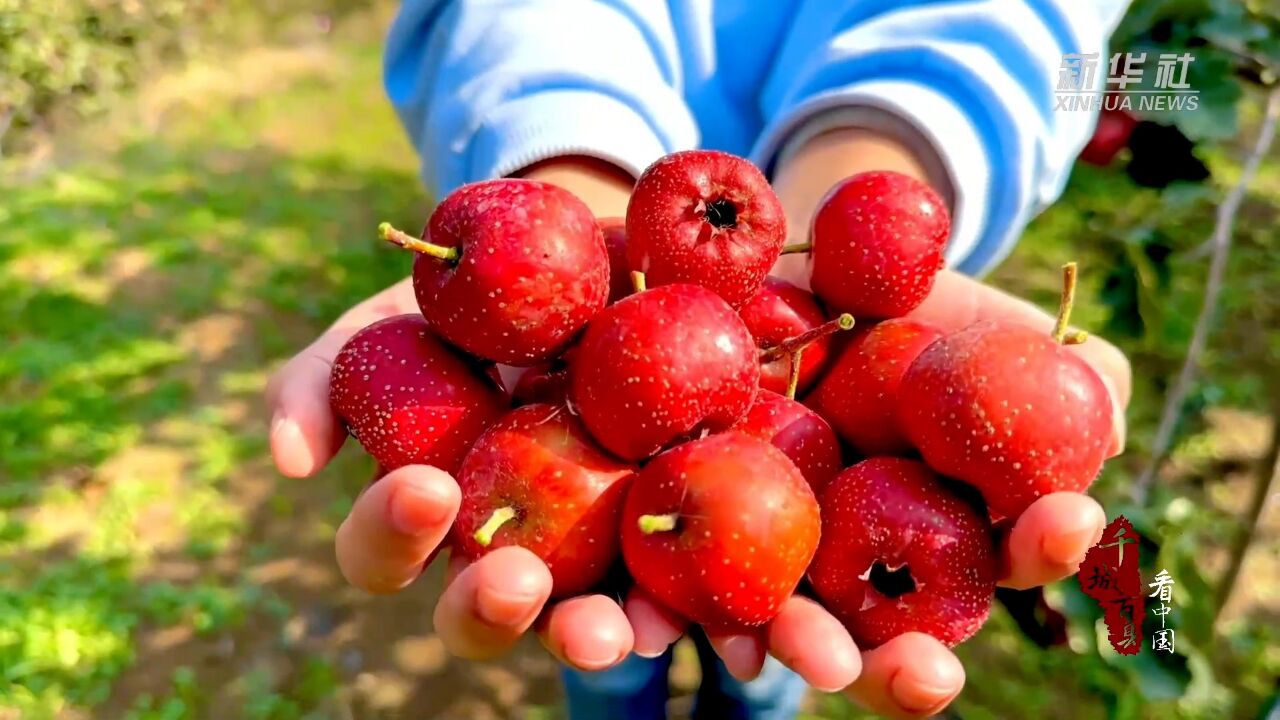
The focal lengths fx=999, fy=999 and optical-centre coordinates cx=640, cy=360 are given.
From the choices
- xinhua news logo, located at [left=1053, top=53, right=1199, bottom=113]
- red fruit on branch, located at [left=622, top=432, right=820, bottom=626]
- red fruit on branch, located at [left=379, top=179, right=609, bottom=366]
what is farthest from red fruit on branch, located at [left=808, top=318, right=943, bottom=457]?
xinhua news logo, located at [left=1053, top=53, right=1199, bottom=113]

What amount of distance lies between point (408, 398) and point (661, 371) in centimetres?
29

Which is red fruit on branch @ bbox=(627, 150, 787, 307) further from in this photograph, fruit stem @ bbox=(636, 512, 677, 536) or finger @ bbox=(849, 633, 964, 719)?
finger @ bbox=(849, 633, 964, 719)

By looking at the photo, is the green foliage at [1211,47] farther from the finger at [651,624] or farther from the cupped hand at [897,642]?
the finger at [651,624]

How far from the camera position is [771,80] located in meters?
1.95

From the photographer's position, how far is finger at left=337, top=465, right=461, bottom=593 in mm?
923

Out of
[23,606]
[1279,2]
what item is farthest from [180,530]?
[1279,2]

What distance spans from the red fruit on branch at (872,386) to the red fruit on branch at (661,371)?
18cm

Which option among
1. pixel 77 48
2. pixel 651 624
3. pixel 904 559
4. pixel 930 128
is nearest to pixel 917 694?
pixel 904 559

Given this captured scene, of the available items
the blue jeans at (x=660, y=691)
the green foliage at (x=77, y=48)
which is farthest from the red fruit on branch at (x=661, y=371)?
the green foliage at (x=77, y=48)

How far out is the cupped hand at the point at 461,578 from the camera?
0.92 meters

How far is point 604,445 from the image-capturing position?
1093mm

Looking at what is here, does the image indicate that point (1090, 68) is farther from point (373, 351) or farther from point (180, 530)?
point (180, 530)

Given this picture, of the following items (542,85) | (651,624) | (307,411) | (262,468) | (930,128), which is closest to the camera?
(651,624)

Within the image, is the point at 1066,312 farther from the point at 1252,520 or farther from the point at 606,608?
the point at 1252,520
